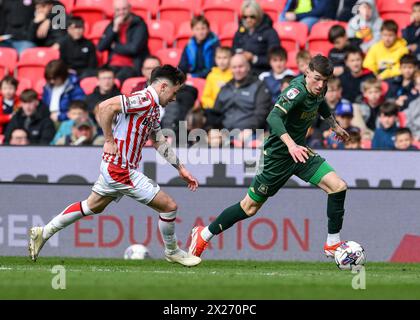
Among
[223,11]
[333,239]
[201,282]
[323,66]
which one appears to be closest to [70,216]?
[201,282]

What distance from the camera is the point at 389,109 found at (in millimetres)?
15523

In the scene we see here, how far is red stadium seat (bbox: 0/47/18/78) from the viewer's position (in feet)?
61.6

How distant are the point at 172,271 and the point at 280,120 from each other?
5.91ft

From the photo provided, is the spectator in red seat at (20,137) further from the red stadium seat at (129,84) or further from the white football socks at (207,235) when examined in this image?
the white football socks at (207,235)

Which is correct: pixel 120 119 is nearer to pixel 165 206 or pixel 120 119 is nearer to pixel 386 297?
pixel 165 206

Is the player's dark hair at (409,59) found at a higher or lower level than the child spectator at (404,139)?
higher

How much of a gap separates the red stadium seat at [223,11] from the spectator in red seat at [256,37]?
4.67 feet

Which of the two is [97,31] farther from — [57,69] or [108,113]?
[108,113]

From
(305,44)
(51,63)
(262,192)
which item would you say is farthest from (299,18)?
(262,192)

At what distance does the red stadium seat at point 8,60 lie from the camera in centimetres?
1878

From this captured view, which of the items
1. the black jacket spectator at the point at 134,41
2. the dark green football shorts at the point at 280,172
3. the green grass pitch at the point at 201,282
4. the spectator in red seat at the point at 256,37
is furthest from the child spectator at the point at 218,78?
the dark green football shorts at the point at 280,172

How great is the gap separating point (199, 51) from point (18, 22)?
363 centimetres

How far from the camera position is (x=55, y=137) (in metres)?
16.4

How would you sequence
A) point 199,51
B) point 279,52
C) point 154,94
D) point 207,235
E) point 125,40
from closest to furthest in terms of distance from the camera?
1. point 154,94
2. point 207,235
3. point 279,52
4. point 199,51
5. point 125,40
